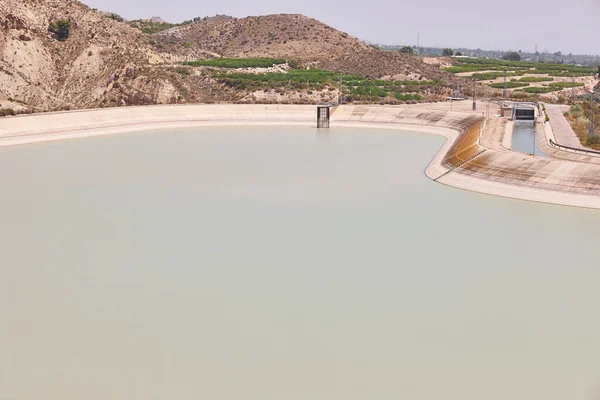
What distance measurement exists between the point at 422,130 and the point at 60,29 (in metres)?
37.8

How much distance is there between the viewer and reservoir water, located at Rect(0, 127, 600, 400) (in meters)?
15.5

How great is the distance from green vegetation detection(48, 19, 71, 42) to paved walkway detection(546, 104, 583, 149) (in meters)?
46.6

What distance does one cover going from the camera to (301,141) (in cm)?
5059

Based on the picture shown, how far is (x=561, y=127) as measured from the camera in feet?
160

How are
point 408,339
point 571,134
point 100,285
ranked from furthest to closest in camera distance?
point 571,134, point 100,285, point 408,339

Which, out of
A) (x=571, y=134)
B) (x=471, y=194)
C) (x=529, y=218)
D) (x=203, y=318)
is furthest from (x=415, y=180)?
(x=203, y=318)

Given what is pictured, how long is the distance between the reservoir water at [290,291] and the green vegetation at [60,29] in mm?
38262

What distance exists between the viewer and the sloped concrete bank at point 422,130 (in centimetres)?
3259

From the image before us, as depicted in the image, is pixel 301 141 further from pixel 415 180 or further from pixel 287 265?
pixel 287 265

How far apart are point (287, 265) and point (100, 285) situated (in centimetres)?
581

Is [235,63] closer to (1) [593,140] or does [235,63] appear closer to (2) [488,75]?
(2) [488,75]

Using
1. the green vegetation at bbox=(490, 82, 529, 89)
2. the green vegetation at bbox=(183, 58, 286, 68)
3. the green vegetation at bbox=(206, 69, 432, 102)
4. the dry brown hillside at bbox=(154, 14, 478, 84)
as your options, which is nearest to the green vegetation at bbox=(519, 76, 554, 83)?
the green vegetation at bbox=(490, 82, 529, 89)

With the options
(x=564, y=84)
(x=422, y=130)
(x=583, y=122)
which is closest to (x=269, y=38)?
(x=564, y=84)

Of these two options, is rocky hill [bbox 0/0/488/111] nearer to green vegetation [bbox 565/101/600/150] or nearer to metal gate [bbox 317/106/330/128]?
metal gate [bbox 317/106/330/128]
